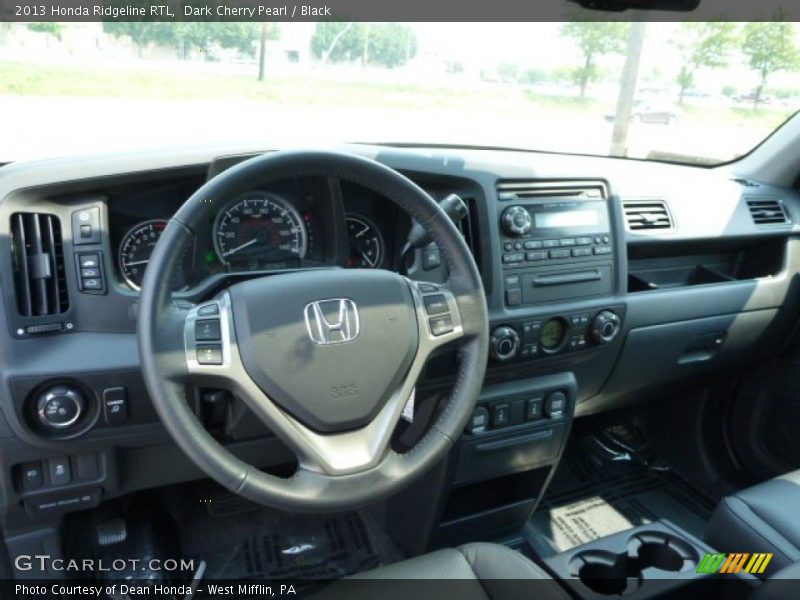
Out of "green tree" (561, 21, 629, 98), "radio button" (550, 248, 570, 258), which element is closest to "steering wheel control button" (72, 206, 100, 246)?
"radio button" (550, 248, 570, 258)

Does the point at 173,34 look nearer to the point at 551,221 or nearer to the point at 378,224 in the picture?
Result: the point at 378,224

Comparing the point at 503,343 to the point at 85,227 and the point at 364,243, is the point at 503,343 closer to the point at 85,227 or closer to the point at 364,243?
the point at 364,243

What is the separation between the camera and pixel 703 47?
8.73ft

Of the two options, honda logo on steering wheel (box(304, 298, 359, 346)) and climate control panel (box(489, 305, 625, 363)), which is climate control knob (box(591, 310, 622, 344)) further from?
honda logo on steering wheel (box(304, 298, 359, 346))

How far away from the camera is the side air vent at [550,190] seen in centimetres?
215

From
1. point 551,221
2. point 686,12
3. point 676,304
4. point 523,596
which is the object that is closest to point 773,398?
point 676,304

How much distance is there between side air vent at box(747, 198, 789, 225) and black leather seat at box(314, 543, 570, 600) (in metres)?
1.95

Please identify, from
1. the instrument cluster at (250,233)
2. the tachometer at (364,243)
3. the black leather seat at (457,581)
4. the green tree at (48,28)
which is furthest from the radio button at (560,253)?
the green tree at (48,28)

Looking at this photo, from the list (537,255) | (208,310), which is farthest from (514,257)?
(208,310)

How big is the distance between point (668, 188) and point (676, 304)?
46cm

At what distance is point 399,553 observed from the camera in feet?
8.30

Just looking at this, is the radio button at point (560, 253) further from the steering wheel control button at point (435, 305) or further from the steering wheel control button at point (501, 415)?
the steering wheel control button at point (435, 305)

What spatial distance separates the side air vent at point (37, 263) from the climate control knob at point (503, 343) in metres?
1.21

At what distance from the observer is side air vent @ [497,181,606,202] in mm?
2146
